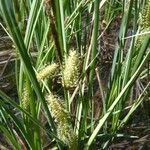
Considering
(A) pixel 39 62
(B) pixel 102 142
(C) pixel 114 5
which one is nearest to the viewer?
(A) pixel 39 62

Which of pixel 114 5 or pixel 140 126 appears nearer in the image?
pixel 140 126

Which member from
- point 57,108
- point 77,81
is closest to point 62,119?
point 57,108

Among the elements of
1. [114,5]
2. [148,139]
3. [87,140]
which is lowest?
[148,139]

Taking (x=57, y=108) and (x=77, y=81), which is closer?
(x=57, y=108)

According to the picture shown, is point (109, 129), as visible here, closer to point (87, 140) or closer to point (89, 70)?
point (87, 140)

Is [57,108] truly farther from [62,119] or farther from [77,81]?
[77,81]

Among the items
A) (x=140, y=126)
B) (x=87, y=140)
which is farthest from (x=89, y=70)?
(x=140, y=126)

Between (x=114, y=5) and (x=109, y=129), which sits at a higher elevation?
(x=114, y=5)

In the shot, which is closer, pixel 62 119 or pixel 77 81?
pixel 62 119
